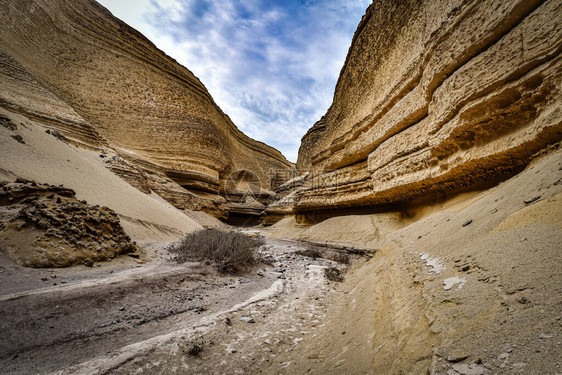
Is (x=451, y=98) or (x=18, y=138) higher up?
(x=18, y=138)

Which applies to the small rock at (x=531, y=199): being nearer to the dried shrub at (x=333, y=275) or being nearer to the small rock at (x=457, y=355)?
the small rock at (x=457, y=355)

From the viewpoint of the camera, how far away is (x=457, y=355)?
2.94 feet

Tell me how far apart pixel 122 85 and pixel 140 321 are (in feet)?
72.1

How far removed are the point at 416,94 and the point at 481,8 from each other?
2.35 meters

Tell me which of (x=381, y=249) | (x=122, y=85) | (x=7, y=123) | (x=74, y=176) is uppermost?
(x=122, y=85)

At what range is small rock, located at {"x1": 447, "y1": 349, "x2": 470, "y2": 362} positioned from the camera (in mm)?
875

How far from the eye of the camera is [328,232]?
991cm

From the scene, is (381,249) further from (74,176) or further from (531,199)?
(74,176)

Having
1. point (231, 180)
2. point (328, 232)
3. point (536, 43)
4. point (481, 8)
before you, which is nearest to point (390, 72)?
point (481, 8)

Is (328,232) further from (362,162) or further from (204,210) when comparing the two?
(204,210)

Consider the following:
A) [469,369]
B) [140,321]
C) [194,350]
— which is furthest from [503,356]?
[140,321]

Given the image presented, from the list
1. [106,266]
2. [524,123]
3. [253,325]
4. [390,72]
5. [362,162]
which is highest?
[390,72]

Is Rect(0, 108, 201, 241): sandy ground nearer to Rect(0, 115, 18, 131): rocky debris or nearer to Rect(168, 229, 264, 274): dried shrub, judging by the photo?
Rect(0, 115, 18, 131): rocky debris

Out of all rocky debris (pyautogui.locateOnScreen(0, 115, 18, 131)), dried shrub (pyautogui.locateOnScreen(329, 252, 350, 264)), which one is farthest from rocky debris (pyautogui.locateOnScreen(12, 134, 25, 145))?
dried shrub (pyautogui.locateOnScreen(329, 252, 350, 264))
